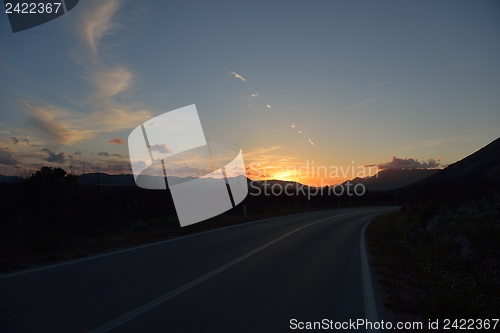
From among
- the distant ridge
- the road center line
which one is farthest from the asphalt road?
the distant ridge

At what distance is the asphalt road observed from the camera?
4918 mm

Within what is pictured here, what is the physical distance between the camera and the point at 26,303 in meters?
5.59

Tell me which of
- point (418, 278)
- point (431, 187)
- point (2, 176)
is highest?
point (2, 176)

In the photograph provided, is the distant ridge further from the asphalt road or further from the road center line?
the road center line

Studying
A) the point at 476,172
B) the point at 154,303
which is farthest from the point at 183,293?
the point at 476,172

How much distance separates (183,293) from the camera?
6.30 metres

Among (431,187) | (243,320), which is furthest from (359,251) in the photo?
(431,187)

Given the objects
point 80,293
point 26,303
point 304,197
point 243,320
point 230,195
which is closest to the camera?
point 243,320

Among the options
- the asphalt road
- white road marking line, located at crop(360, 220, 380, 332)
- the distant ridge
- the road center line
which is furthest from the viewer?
the distant ridge

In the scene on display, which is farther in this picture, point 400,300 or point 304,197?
point 304,197

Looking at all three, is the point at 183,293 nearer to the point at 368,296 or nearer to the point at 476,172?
the point at 368,296

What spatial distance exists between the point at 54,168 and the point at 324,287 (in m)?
24.1

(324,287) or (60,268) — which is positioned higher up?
(60,268)

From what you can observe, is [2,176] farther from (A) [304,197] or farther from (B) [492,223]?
(A) [304,197]
